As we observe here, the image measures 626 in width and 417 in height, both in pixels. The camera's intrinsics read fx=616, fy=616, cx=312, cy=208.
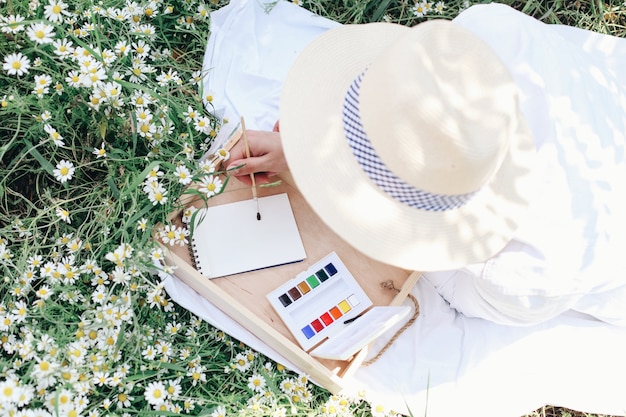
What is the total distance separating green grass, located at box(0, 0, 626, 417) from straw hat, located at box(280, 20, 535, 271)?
505 mm

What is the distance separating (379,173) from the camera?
4.09ft

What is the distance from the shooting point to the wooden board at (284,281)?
1.79m

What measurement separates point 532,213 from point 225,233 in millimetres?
883

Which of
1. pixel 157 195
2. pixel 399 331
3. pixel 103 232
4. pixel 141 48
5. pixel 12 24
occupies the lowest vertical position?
pixel 399 331

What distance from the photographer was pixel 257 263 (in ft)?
6.11

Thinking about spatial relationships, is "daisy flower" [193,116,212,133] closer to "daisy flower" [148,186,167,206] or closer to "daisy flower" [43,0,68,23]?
"daisy flower" [148,186,167,206]

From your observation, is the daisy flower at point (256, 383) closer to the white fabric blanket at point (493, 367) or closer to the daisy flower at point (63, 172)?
the white fabric blanket at point (493, 367)

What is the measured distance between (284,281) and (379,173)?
737 millimetres

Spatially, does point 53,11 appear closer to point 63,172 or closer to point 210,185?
point 63,172

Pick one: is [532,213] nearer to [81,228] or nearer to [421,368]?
[421,368]

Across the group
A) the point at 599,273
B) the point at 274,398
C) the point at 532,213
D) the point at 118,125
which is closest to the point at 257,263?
the point at 274,398

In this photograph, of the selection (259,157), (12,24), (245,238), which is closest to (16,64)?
(12,24)

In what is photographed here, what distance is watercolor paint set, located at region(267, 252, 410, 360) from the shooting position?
1.78m

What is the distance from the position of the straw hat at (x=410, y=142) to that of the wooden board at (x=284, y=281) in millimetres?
500
